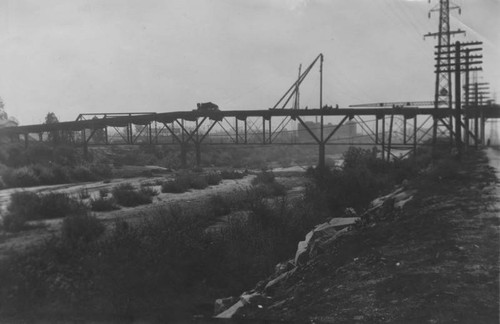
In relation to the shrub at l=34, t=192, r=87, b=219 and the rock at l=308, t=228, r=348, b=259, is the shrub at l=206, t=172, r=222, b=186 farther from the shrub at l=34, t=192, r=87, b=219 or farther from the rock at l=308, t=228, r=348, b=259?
the rock at l=308, t=228, r=348, b=259

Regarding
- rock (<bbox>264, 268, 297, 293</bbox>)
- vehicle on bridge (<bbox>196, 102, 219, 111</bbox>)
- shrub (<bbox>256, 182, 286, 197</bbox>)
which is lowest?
shrub (<bbox>256, 182, 286, 197</bbox>)

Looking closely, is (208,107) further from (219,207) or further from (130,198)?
(219,207)

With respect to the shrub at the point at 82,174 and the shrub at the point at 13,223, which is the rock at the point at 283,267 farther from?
the shrub at the point at 82,174

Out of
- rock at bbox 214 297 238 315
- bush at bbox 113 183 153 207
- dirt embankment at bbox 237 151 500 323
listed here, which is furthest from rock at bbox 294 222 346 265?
bush at bbox 113 183 153 207

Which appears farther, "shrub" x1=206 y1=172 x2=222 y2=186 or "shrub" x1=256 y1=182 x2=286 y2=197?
"shrub" x1=206 y1=172 x2=222 y2=186

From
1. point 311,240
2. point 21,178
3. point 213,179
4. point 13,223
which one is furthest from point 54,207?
point 213,179

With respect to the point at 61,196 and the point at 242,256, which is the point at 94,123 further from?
the point at 242,256

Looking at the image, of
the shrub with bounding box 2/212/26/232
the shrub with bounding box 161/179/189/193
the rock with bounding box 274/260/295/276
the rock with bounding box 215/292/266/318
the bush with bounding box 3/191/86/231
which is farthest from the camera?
the shrub with bounding box 161/179/189/193
